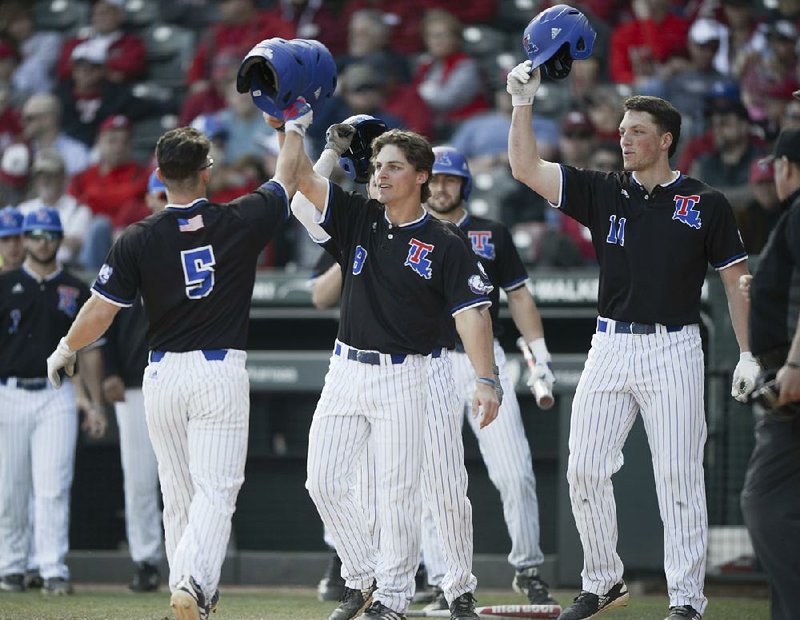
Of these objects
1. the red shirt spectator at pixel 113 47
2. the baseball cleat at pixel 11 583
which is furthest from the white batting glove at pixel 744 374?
the red shirt spectator at pixel 113 47

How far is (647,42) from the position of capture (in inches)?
411

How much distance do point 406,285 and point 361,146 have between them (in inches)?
32.8

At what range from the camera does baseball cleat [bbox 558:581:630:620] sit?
5402 millimetres

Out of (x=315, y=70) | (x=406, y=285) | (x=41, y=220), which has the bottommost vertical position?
(x=406, y=285)

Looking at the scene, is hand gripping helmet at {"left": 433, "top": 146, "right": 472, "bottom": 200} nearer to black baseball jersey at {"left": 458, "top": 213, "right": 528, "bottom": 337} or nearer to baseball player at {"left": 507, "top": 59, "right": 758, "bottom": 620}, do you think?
black baseball jersey at {"left": 458, "top": 213, "right": 528, "bottom": 337}

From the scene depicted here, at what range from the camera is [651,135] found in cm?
558

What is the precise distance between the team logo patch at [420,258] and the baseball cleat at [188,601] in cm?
146

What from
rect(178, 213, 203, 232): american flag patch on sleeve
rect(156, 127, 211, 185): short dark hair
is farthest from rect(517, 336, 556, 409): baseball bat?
rect(156, 127, 211, 185): short dark hair

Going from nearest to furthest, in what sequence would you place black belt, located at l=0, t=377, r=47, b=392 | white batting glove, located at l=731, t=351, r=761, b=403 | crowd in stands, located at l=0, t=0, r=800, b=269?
1. white batting glove, located at l=731, t=351, r=761, b=403
2. black belt, located at l=0, t=377, r=47, b=392
3. crowd in stands, located at l=0, t=0, r=800, b=269

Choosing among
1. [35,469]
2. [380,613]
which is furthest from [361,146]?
[35,469]

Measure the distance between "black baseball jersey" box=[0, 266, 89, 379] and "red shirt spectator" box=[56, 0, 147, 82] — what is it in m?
4.86

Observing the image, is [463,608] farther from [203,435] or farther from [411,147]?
[411,147]

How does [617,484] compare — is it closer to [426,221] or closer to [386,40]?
[426,221]

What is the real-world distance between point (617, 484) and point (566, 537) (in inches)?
16.4
